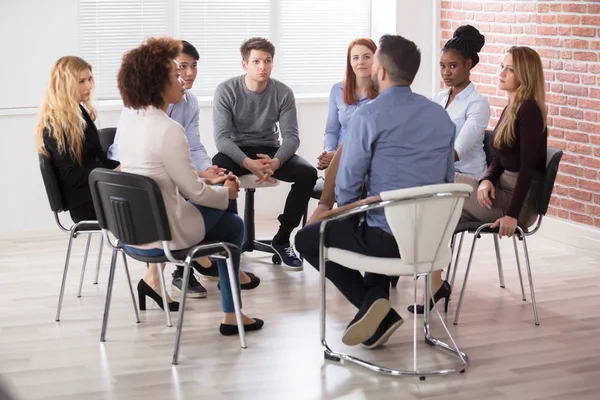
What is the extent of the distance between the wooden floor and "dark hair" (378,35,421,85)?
1.17 m

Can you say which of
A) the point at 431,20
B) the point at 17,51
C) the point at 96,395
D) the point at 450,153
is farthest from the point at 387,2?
the point at 96,395

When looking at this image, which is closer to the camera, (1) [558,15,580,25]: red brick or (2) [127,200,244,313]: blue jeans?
(2) [127,200,244,313]: blue jeans

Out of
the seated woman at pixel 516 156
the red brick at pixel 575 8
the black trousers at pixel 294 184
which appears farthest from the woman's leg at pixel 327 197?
the red brick at pixel 575 8

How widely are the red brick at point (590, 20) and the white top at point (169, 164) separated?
9.97 ft

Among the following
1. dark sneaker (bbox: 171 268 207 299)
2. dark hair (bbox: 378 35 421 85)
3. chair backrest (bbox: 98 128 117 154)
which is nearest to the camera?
dark hair (bbox: 378 35 421 85)

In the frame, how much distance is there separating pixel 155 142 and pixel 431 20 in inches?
161

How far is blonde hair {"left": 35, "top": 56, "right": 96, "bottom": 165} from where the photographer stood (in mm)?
4172

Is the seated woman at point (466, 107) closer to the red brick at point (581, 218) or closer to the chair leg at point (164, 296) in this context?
the chair leg at point (164, 296)

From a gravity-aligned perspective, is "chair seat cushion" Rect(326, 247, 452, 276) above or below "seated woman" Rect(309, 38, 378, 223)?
below

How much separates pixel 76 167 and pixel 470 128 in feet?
6.31

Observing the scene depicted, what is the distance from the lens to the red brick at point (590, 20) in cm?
554

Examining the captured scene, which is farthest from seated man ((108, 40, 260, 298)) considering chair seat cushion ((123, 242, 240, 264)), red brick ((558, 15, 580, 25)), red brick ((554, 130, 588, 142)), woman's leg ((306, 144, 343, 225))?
red brick ((558, 15, 580, 25))

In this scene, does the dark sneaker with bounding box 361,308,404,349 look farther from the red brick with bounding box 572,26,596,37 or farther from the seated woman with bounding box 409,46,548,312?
the red brick with bounding box 572,26,596,37

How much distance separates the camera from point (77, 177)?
419 centimetres
